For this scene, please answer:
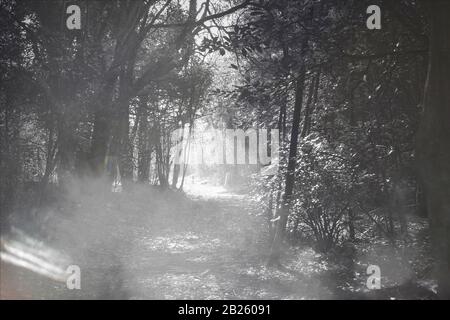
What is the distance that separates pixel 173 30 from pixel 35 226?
33.4ft

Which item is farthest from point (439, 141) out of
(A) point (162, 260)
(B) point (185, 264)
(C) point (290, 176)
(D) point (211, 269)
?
(A) point (162, 260)

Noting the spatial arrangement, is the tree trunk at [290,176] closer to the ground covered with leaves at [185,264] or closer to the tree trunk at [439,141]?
the ground covered with leaves at [185,264]

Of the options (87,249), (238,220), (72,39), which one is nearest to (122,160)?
(238,220)

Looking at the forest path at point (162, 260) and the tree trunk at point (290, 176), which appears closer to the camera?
the forest path at point (162, 260)

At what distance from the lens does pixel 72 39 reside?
866 centimetres

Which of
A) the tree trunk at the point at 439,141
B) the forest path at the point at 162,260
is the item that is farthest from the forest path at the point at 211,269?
the tree trunk at the point at 439,141

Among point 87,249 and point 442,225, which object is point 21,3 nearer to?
point 87,249

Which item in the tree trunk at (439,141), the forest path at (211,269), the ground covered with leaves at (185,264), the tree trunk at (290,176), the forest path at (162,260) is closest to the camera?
the tree trunk at (439,141)

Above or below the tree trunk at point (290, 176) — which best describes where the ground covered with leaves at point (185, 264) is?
below

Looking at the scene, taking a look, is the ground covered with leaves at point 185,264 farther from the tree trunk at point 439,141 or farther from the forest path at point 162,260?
the tree trunk at point 439,141

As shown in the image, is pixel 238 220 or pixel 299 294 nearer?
pixel 299 294

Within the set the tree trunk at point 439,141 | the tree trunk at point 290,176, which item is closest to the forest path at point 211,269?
the tree trunk at point 290,176

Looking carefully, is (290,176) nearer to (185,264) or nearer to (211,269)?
(211,269)

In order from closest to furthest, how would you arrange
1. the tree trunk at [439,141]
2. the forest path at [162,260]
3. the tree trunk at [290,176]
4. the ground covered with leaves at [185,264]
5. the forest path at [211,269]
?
the tree trunk at [439,141] → the ground covered with leaves at [185,264] → the forest path at [162,260] → the forest path at [211,269] → the tree trunk at [290,176]
